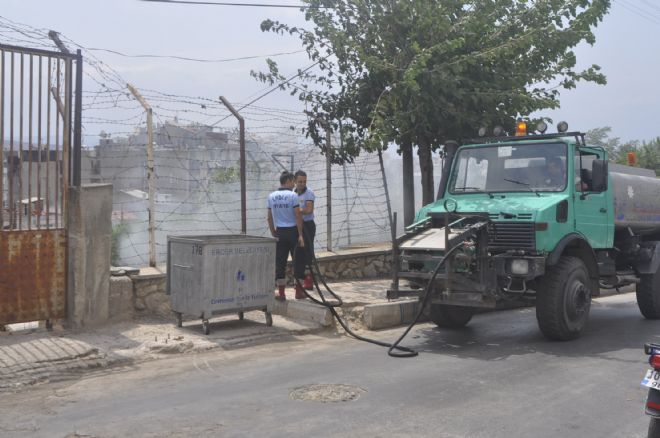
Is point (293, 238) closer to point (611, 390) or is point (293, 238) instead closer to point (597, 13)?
point (611, 390)

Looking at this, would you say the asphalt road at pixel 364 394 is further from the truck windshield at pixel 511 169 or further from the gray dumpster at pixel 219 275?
the truck windshield at pixel 511 169

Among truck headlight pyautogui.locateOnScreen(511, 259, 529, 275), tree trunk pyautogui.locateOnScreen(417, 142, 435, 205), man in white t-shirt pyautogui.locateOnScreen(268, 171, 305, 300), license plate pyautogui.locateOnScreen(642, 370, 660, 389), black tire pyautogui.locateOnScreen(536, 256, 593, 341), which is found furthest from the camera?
tree trunk pyautogui.locateOnScreen(417, 142, 435, 205)

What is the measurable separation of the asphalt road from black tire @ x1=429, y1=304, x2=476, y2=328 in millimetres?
623

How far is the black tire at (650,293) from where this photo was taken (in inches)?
376

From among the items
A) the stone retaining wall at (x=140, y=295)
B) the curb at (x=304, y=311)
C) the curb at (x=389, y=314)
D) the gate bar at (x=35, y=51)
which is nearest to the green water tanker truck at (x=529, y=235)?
the curb at (x=389, y=314)

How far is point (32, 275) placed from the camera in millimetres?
7301

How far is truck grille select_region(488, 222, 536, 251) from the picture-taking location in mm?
7406

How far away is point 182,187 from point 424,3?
479cm

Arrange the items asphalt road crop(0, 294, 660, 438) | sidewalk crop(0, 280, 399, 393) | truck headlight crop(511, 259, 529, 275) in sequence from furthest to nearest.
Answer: truck headlight crop(511, 259, 529, 275) < sidewalk crop(0, 280, 399, 393) < asphalt road crop(0, 294, 660, 438)

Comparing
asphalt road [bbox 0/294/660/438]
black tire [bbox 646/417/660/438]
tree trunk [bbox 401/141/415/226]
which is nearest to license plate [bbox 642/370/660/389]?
black tire [bbox 646/417/660/438]

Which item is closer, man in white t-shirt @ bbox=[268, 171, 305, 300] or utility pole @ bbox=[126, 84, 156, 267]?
utility pole @ bbox=[126, 84, 156, 267]

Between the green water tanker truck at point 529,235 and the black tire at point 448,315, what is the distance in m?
0.02

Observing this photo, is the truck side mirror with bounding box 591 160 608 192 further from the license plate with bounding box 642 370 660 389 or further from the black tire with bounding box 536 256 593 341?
the license plate with bounding box 642 370 660 389

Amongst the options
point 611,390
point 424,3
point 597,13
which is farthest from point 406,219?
point 611,390
